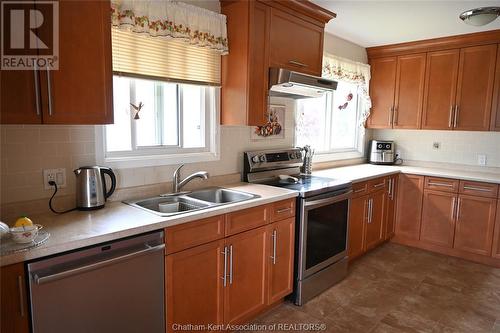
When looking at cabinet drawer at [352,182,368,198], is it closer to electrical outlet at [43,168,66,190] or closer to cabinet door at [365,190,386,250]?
cabinet door at [365,190,386,250]

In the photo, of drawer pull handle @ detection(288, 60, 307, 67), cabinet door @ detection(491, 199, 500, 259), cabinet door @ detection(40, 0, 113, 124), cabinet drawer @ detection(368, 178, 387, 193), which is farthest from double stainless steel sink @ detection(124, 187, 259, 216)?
cabinet door @ detection(491, 199, 500, 259)

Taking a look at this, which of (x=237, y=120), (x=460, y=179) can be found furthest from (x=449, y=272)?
(x=237, y=120)

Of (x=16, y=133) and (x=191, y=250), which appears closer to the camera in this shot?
(x=16, y=133)

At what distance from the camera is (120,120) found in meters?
2.19

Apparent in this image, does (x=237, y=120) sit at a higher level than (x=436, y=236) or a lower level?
higher

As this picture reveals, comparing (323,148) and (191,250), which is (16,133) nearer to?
(191,250)

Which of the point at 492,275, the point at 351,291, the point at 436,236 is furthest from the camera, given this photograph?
the point at 436,236

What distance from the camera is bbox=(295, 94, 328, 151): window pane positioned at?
3.50 metres

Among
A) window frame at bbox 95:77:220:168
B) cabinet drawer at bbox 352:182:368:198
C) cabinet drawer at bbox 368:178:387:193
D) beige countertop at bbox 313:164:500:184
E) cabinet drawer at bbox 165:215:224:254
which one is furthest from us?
cabinet drawer at bbox 368:178:387:193

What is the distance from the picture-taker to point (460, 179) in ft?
11.5

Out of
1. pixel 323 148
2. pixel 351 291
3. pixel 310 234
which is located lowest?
pixel 351 291

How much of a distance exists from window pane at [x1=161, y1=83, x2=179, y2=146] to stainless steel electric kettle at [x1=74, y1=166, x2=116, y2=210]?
0.67 m

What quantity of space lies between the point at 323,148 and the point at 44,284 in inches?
126

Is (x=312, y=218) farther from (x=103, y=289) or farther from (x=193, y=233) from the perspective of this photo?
(x=103, y=289)
